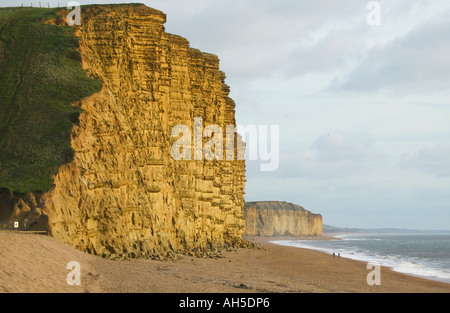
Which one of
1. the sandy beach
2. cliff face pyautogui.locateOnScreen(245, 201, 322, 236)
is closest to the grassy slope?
the sandy beach

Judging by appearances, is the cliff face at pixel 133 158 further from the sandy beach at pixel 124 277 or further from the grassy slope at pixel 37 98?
the sandy beach at pixel 124 277

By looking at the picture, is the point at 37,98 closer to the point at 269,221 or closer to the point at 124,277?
the point at 124,277

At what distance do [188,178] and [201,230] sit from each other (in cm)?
572

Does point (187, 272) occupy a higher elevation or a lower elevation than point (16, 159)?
lower

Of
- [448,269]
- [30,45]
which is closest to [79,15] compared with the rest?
[30,45]

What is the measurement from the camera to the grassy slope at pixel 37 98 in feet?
99.1

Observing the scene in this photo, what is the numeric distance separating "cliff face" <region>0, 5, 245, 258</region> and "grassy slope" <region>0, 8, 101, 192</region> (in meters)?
0.80

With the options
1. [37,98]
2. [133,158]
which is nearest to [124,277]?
[133,158]

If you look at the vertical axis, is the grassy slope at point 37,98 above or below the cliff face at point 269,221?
above

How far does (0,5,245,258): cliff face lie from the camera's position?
30.8 m

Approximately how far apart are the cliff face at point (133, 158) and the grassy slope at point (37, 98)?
80 cm

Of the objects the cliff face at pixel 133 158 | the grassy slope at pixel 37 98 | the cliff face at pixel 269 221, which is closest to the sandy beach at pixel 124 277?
the cliff face at pixel 133 158
